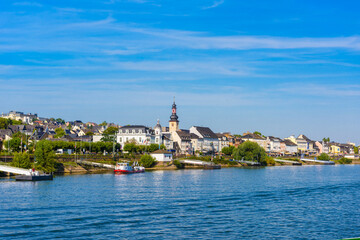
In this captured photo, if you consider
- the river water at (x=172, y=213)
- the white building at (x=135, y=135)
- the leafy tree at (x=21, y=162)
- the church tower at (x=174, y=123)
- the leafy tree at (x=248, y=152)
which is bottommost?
the river water at (x=172, y=213)

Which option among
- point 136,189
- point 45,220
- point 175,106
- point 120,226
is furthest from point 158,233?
point 175,106

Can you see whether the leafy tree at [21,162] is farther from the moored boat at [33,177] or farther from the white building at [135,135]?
the white building at [135,135]

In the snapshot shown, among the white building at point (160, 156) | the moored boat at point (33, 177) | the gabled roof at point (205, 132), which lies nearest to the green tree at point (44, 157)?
the moored boat at point (33, 177)

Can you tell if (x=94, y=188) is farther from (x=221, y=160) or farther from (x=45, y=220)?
(x=221, y=160)

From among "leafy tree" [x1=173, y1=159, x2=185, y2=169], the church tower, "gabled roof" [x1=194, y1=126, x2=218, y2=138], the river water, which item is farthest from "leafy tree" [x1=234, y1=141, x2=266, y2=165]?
the river water

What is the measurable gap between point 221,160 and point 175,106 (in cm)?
4119

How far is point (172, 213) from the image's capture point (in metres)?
40.7

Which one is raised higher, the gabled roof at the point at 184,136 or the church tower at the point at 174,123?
the church tower at the point at 174,123

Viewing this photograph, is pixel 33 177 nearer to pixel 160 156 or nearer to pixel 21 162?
pixel 21 162

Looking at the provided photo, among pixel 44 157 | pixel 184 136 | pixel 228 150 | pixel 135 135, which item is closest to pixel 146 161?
pixel 44 157

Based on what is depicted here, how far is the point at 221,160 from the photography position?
14438cm

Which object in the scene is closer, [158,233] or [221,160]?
[158,233]

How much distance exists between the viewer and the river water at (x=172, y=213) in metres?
33.2

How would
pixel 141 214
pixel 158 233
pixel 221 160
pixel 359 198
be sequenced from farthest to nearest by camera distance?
pixel 221 160, pixel 359 198, pixel 141 214, pixel 158 233
